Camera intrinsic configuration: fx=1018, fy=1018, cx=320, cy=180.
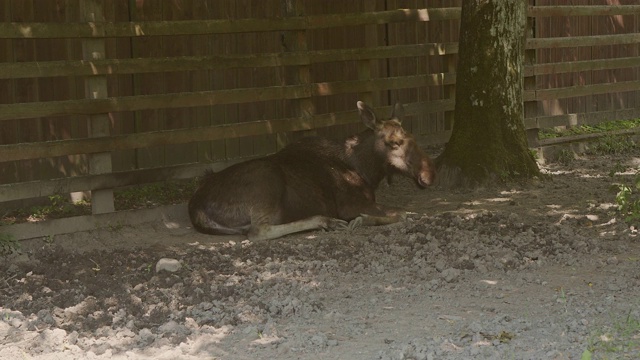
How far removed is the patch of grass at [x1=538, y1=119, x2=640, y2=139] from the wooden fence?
272 mm

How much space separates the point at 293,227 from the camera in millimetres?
8742

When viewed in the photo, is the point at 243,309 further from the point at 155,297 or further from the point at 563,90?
the point at 563,90

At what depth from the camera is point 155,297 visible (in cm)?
664

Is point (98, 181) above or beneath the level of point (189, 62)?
beneath

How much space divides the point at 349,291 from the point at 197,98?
3448mm

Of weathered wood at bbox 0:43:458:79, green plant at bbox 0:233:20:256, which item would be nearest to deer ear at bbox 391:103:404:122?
weathered wood at bbox 0:43:458:79

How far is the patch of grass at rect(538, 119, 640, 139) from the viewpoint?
1407cm

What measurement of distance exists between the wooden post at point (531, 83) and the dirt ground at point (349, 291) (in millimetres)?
2944

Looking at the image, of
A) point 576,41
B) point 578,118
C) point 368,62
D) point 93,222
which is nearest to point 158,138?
point 93,222

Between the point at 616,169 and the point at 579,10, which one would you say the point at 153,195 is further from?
the point at 579,10

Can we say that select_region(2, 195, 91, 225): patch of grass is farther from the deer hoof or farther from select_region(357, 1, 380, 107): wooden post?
select_region(357, 1, 380, 107): wooden post

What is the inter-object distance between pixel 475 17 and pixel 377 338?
533cm

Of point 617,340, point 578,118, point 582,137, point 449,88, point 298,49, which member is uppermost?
point 298,49

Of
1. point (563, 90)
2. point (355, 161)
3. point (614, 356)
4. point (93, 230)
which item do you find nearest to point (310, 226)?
point (355, 161)
